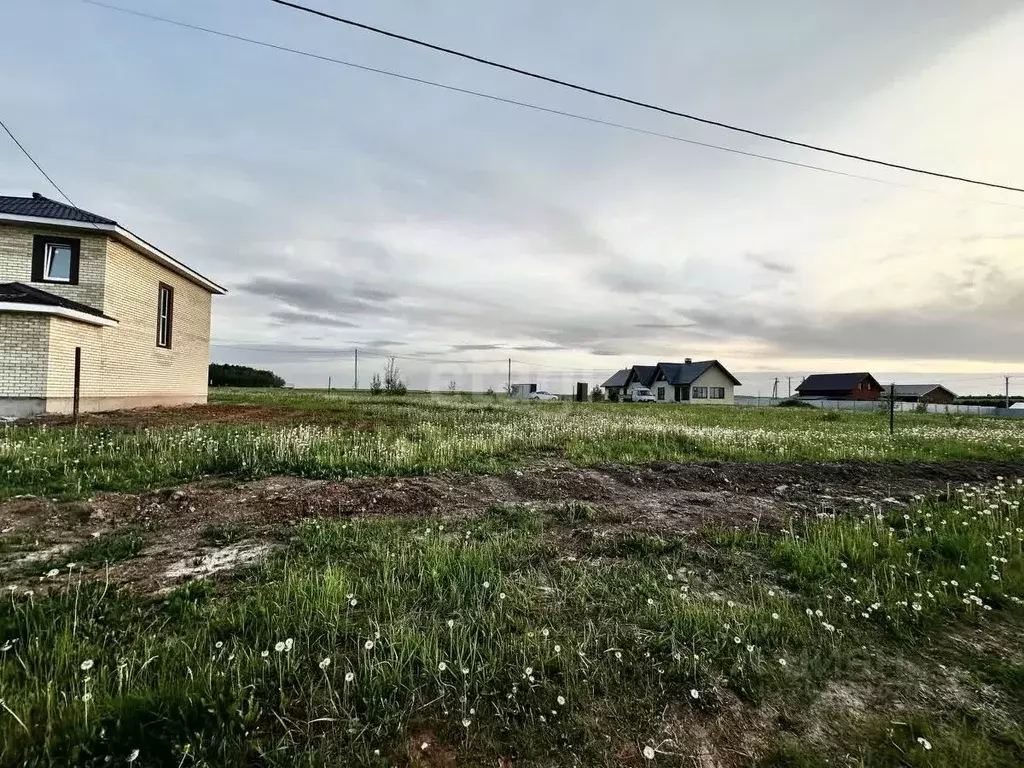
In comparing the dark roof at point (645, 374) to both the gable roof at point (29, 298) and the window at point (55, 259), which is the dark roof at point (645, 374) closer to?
the window at point (55, 259)

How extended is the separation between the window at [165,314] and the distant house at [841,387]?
70.9 meters

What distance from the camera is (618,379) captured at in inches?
2783

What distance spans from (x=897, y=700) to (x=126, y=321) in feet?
66.6

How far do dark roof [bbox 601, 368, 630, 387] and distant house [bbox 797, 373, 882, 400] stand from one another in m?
26.6

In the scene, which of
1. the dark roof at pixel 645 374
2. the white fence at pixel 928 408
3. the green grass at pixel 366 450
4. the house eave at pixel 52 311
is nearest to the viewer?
the green grass at pixel 366 450

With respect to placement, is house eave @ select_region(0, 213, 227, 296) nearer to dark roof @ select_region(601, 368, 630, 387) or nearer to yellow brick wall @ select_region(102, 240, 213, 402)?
yellow brick wall @ select_region(102, 240, 213, 402)

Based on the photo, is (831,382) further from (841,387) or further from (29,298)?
(29,298)

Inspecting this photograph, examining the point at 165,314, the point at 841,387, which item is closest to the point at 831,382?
the point at 841,387

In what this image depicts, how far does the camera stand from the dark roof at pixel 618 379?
6944 cm

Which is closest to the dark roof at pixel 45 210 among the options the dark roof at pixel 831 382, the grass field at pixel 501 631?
the grass field at pixel 501 631

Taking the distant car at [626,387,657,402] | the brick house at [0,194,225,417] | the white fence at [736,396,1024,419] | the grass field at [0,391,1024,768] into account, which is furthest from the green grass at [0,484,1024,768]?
the distant car at [626,387,657,402]

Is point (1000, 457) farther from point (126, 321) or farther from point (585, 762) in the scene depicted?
point (126, 321)

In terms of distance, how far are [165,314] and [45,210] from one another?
17.0ft

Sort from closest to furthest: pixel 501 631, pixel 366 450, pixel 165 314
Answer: pixel 501 631 < pixel 366 450 < pixel 165 314
